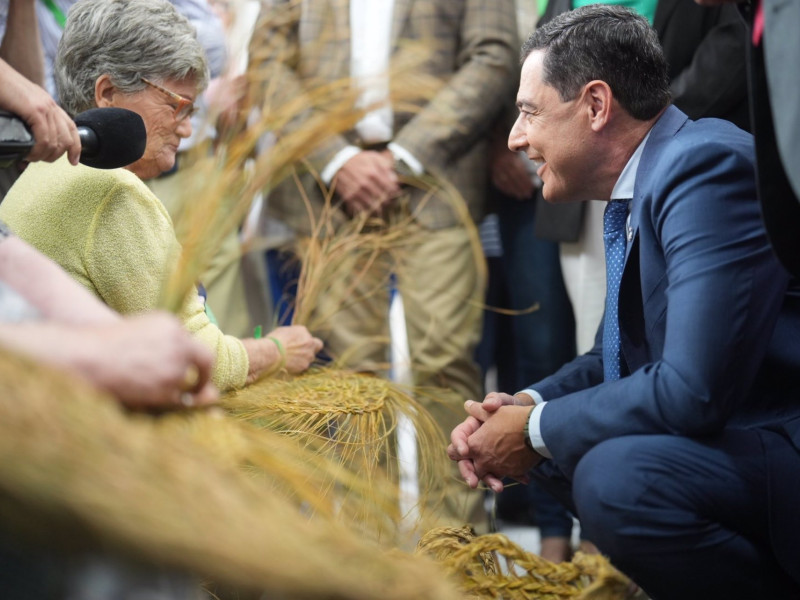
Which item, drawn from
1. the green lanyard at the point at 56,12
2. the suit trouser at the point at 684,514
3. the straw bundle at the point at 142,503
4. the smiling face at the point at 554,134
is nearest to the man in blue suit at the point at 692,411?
the suit trouser at the point at 684,514

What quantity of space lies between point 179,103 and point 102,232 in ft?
1.02

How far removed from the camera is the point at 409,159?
2.36 m

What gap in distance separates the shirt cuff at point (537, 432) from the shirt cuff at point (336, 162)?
39.5 inches

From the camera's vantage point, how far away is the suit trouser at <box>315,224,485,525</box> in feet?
7.40

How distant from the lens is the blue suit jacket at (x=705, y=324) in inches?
53.7

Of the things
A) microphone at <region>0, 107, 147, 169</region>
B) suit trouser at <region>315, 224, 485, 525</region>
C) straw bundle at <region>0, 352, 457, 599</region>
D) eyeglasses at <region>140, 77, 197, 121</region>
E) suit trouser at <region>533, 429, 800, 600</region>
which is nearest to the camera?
straw bundle at <region>0, 352, 457, 599</region>

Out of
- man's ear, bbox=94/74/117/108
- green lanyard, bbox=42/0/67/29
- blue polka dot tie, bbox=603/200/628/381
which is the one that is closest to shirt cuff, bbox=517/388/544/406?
blue polka dot tie, bbox=603/200/628/381

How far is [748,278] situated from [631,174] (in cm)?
33

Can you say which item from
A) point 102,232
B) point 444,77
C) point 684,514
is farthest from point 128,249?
point 444,77

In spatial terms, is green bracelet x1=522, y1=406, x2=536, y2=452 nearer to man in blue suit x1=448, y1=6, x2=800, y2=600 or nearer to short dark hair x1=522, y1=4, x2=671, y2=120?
man in blue suit x1=448, y1=6, x2=800, y2=600

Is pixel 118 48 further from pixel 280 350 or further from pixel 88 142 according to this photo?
pixel 280 350

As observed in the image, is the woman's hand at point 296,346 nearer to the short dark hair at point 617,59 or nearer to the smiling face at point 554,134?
the smiling face at point 554,134

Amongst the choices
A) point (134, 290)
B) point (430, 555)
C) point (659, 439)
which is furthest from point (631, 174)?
point (134, 290)

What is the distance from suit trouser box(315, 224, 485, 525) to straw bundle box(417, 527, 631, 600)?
0.71 metres
